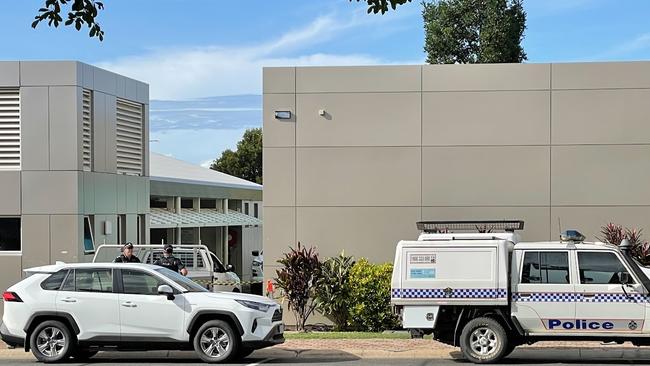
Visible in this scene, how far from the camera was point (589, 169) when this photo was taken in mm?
19375

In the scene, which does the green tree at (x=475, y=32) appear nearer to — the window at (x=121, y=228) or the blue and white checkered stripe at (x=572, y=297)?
the window at (x=121, y=228)

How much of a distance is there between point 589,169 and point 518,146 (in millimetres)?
1584

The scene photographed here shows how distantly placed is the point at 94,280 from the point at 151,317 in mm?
1200

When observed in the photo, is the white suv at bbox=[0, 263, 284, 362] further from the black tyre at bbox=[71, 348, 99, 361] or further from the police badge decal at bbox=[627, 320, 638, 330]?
the police badge decal at bbox=[627, 320, 638, 330]

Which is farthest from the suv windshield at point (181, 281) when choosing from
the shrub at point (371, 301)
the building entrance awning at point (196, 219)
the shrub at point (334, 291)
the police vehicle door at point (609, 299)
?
the building entrance awning at point (196, 219)

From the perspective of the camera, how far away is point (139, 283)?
14.6 metres

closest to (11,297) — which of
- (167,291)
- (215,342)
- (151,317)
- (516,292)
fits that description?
(151,317)

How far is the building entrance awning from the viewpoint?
109 feet

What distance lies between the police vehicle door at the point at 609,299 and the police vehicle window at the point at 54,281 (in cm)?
820

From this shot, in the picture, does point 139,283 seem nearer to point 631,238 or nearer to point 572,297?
point 572,297

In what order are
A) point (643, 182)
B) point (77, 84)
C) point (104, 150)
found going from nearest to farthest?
point (643, 182) → point (77, 84) → point (104, 150)

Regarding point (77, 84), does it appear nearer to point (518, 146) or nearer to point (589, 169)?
point (518, 146)

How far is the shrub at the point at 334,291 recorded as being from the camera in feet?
61.7

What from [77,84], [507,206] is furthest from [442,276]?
[77,84]
